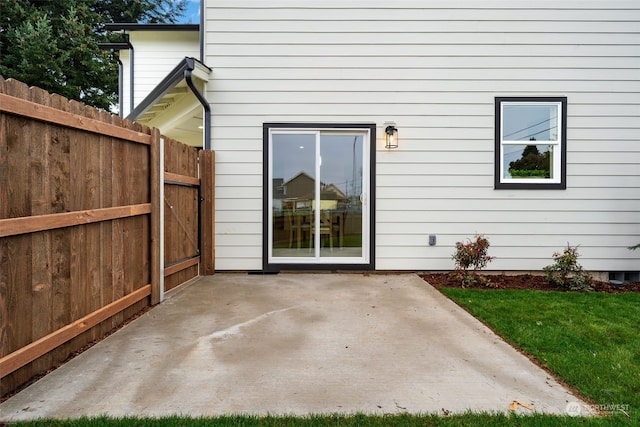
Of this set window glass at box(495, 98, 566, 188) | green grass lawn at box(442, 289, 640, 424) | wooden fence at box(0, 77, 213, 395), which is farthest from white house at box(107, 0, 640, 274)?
wooden fence at box(0, 77, 213, 395)

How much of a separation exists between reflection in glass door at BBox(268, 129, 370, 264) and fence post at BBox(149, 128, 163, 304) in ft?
5.87

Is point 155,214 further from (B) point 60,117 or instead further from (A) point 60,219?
(B) point 60,117

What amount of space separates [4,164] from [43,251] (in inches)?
23.0

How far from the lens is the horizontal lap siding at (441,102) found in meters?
4.97

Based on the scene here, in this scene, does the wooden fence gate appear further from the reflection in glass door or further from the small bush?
the small bush

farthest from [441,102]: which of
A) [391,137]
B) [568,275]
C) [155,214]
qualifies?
[155,214]

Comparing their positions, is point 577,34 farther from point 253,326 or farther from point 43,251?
point 43,251

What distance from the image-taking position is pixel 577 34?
5.00 meters

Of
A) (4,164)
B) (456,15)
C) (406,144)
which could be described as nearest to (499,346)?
(406,144)

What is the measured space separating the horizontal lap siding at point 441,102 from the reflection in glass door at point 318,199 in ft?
0.86

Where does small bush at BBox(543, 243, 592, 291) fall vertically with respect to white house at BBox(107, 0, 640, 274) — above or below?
below

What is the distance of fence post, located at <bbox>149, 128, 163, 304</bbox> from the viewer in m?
3.56

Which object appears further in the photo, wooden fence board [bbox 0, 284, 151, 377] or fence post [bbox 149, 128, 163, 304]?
fence post [bbox 149, 128, 163, 304]

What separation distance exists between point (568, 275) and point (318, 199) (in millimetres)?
3571
